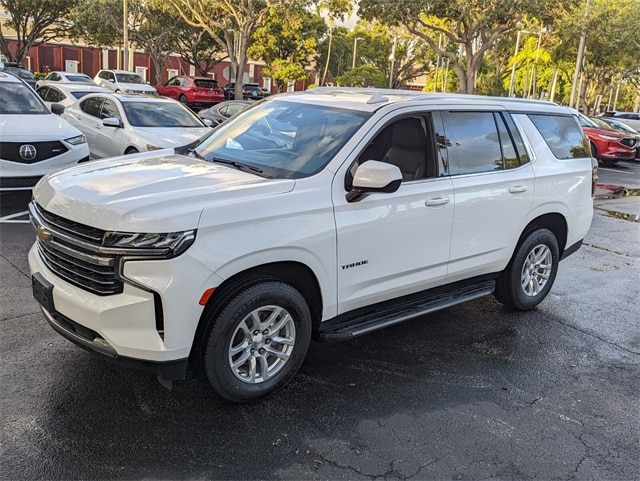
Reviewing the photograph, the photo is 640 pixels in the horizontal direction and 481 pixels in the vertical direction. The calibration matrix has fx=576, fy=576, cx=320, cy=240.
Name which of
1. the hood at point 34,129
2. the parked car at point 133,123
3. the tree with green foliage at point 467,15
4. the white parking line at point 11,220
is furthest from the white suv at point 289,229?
the tree with green foliage at point 467,15

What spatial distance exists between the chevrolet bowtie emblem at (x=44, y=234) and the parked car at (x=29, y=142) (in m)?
4.50

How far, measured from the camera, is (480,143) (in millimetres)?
4723

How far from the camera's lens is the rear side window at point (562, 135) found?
5332 millimetres

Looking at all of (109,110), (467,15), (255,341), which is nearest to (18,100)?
(109,110)

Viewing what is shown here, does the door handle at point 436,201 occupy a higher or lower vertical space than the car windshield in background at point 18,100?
lower

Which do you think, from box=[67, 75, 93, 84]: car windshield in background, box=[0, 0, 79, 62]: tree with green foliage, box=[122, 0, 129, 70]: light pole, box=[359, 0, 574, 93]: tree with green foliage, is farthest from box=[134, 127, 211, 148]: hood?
box=[0, 0, 79, 62]: tree with green foliage

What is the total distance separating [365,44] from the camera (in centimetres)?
5822

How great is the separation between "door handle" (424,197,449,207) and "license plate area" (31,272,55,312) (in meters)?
2.54

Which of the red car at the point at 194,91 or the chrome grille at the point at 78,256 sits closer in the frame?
the chrome grille at the point at 78,256

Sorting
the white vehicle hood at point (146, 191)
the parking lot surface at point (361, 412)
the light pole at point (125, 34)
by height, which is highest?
the light pole at point (125, 34)

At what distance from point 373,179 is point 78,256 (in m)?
1.78

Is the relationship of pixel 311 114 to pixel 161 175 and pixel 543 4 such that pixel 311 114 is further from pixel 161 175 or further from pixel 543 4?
pixel 543 4

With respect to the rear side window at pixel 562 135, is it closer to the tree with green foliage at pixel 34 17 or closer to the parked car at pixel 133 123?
the parked car at pixel 133 123

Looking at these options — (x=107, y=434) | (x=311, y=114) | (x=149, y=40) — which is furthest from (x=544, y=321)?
(x=149, y=40)
